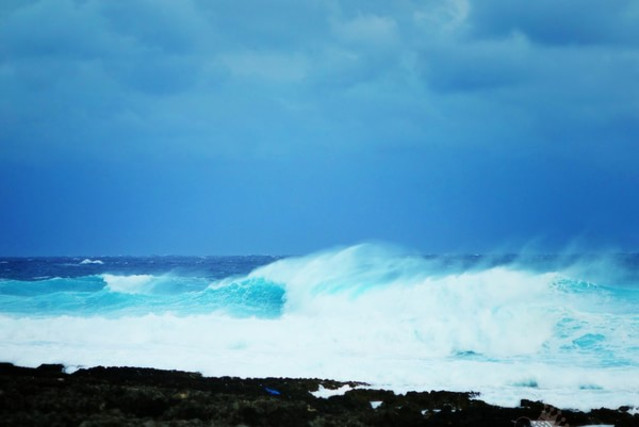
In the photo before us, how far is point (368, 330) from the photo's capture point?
61.2 ft

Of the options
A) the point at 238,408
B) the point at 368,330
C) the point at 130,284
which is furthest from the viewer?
the point at 130,284

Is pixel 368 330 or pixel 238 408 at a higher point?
pixel 368 330

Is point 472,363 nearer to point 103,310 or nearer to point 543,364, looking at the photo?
point 543,364

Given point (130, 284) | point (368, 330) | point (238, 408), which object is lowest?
point (238, 408)

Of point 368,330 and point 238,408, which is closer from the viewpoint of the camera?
point 238,408

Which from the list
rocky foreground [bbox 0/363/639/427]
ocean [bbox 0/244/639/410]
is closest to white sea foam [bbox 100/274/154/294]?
ocean [bbox 0/244/639/410]

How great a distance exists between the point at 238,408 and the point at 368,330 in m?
11.0

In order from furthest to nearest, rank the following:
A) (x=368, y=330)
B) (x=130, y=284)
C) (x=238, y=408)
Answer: (x=130, y=284), (x=368, y=330), (x=238, y=408)

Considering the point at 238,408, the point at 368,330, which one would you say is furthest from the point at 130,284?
the point at 238,408

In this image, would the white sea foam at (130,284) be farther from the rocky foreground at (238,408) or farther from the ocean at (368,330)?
the rocky foreground at (238,408)

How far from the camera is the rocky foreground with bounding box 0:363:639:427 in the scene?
7273mm

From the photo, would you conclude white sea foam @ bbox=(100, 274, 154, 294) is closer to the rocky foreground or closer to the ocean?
the ocean

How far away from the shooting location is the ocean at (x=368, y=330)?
12.9m

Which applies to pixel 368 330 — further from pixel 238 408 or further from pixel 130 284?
pixel 130 284
